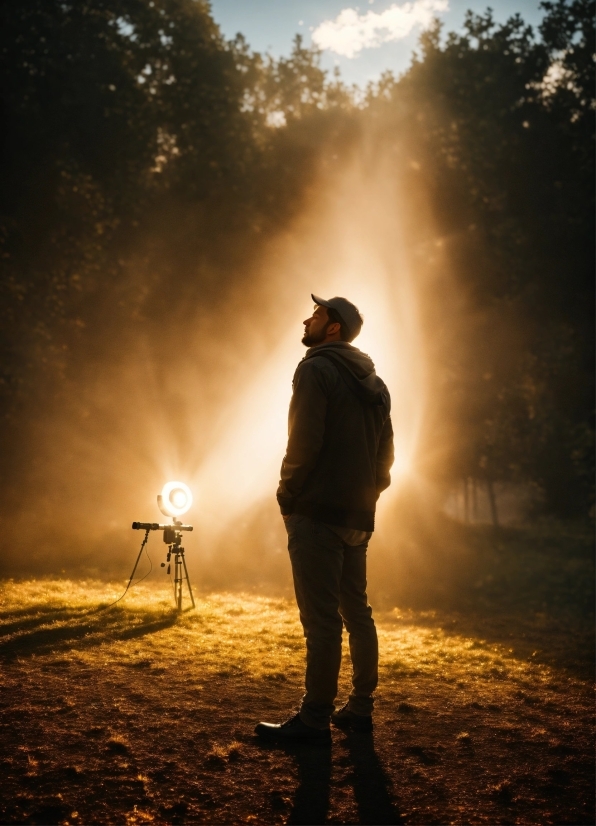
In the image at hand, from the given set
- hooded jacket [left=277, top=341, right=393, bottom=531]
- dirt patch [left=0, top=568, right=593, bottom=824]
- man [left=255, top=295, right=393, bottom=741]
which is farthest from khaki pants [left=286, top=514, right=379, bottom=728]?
dirt patch [left=0, top=568, right=593, bottom=824]

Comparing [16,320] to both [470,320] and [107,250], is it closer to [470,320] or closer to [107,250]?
[107,250]

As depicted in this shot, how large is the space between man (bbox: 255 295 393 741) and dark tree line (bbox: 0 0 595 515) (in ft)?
51.4

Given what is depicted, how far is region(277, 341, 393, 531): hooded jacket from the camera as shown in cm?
484

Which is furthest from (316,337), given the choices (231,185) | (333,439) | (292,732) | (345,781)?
(231,185)

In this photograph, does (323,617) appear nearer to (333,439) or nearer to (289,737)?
(289,737)

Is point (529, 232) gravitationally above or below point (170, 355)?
above

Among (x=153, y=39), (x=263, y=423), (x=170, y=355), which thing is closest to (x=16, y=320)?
(x=170, y=355)

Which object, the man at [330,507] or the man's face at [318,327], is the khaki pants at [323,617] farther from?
the man's face at [318,327]

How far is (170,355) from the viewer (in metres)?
27.8

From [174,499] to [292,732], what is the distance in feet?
20.5

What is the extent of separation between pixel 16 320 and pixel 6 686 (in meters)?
18.4

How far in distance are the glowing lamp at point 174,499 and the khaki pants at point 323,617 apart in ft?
19.1

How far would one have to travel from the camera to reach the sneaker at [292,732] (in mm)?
4691

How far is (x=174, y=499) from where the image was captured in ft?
34.8
